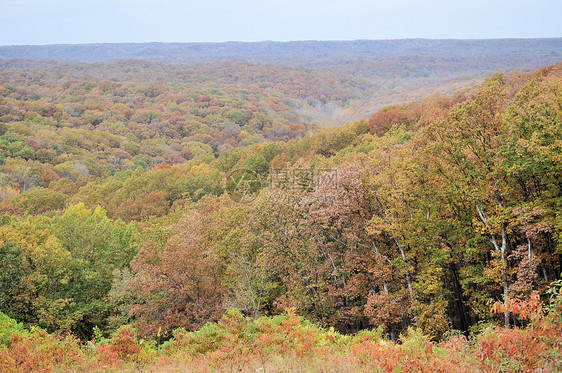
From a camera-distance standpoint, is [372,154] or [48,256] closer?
[372,154]

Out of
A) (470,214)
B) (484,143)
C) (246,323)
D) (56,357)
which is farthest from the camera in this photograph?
(470,214)

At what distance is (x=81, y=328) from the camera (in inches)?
1351

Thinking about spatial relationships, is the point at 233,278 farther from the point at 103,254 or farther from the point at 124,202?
the point at 124,202

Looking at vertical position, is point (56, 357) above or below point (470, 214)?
below

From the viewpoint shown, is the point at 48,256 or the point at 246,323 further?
the point at 48,256

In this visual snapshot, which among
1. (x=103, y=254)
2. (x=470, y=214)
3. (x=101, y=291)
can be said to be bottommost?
(x=101, y=291)

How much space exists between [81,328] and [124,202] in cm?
3964

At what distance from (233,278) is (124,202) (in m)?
52.7

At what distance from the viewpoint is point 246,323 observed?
1498 centimetres

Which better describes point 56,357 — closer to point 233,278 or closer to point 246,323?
point 246,323

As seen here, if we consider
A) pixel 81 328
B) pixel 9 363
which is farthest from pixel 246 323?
pixel 81 328

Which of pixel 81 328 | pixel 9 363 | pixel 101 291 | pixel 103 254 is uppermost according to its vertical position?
pixel 9 363

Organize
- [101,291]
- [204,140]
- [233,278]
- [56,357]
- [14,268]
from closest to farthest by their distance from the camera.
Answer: [56,357], [233,278], [14,268], [101,291], [204,140]

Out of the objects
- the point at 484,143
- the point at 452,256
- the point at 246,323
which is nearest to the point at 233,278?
the point at 246,323
